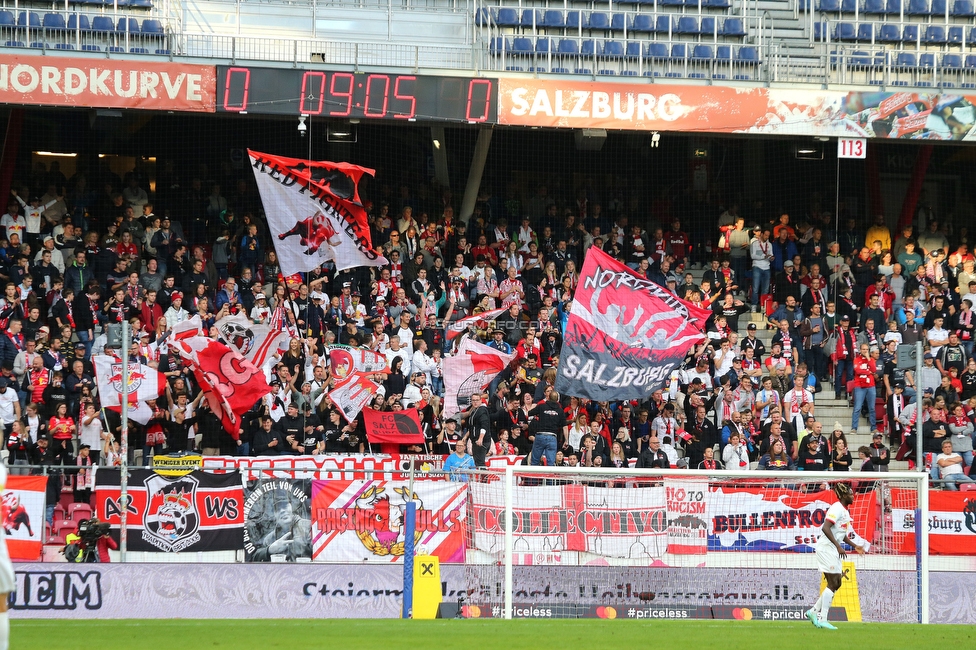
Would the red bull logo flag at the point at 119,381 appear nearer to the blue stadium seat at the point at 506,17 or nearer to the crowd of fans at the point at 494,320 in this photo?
the crowd of fans at the point at 494,320

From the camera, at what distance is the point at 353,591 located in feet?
43.8

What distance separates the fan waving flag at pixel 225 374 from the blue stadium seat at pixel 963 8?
15652mm

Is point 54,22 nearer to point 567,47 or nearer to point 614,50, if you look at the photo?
point 567,47

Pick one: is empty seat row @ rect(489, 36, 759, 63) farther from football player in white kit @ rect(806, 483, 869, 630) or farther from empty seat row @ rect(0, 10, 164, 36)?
football player in white kit @ rect(806, 483, 869, 630)

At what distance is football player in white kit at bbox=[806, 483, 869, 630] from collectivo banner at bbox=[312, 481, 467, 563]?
176 inches

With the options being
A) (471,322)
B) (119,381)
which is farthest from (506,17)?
(119,381)

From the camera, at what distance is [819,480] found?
14102 millimetres

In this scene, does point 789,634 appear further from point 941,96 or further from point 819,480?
point 941,96

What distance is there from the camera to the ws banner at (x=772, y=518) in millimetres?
14258

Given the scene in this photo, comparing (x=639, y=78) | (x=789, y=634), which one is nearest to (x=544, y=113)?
(x=639, y=78)

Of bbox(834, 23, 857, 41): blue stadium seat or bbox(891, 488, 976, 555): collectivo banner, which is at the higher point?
bbox(834, 23, 857, 41): blue stadium seat

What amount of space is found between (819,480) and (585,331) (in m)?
4.62

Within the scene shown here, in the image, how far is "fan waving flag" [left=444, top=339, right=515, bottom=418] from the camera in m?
18.5

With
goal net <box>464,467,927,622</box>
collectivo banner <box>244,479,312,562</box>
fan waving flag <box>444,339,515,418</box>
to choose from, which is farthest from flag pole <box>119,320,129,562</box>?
fan waving flag <box>444,339,515,418</box>
